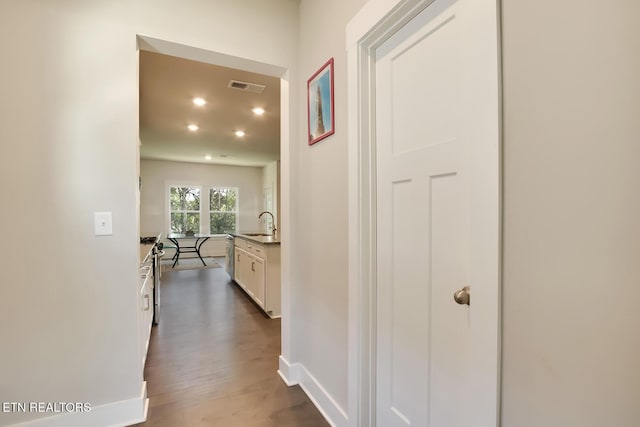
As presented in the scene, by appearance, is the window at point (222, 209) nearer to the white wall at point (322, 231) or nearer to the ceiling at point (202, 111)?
the ceiling at point (202, 111)

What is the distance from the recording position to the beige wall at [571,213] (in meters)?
0.58

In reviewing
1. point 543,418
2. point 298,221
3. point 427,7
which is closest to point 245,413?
point 298,221

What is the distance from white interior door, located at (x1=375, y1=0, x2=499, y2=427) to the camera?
84cm

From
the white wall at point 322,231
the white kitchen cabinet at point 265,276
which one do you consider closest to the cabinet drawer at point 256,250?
the white kitchen cabinet at point 265,276

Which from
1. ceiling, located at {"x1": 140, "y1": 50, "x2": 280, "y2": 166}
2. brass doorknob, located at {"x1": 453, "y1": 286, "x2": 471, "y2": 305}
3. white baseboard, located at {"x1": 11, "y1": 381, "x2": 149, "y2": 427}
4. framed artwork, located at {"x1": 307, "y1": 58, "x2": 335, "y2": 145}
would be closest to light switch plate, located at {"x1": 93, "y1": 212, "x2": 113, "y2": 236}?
white baseboard, located at {"x1": 11, "y1": 381, "x2": 149, "y2": 427}

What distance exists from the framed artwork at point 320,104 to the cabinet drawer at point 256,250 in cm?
188

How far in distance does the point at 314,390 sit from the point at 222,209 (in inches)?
295

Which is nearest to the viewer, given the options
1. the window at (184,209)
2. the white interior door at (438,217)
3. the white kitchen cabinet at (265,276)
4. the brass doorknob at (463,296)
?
the white interior door at (438,217)

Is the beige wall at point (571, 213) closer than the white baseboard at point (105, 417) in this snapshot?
Yes

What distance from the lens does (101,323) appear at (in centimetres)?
165

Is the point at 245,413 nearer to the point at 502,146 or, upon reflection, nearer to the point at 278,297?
the point at 278,297

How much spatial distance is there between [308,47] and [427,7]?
3.46ft

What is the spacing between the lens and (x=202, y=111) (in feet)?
13.2

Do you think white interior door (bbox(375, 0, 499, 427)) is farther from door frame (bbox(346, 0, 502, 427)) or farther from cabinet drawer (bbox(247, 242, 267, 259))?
cabinet drawer (bbox(247, 242, 267, 259))
